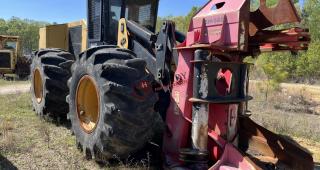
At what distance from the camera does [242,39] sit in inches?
164

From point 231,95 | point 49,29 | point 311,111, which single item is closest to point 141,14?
point 231,95

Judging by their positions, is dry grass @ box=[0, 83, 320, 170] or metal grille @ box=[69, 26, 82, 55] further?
metal grille @ box=[69, 26, 82, 55]

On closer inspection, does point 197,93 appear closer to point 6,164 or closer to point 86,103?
point 86,103

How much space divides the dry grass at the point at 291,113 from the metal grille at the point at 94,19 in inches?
147

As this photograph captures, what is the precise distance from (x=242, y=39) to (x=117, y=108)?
1.54 m

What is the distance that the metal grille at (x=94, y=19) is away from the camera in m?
6.70

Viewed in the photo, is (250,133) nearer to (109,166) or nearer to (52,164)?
(109,166)

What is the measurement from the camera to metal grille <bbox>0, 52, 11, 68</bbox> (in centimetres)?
2086

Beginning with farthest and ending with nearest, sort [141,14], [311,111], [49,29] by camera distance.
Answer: [311,111] → [49,29] → [141,14]

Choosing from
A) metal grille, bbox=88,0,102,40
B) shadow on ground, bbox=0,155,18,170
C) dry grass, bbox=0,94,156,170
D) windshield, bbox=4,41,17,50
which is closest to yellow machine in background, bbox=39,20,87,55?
metal grille, bbox=88,0,102,40

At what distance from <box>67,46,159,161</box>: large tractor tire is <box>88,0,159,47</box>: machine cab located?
4.71ft

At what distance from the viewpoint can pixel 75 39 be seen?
28.0 ft

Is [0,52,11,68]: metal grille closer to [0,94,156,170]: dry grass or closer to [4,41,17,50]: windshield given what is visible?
[4,41,17,50]: windshield

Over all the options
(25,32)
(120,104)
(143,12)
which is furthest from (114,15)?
(25,32)
